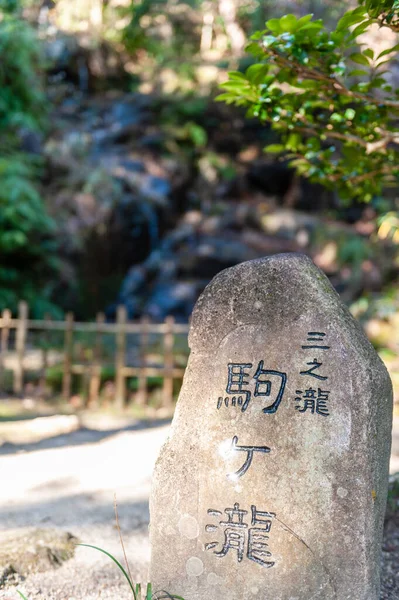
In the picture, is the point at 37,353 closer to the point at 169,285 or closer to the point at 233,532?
the point at 169,285

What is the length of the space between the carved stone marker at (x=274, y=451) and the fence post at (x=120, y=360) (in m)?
5.26

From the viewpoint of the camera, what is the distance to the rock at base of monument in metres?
2.63

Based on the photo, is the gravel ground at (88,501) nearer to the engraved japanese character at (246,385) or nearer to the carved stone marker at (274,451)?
the carved stone marker at (274,451)

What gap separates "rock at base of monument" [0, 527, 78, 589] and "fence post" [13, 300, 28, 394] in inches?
182

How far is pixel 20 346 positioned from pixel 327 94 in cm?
596

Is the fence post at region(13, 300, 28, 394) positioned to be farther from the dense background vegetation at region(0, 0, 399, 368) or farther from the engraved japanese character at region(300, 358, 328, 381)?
the engraved japanese character at region(300, 358, 328, 381)

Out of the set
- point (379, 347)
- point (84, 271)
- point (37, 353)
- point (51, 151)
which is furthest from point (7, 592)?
point (51, 151)

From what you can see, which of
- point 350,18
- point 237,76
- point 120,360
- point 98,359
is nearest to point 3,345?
point 98,359

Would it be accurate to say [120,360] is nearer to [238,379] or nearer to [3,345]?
[3,345]

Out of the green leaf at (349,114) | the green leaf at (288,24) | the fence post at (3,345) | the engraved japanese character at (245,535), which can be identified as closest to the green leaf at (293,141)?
the green leaf at (349,114)

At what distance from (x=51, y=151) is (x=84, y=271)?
10.0 feet

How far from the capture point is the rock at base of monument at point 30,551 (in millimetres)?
2635

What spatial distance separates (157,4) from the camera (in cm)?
1498

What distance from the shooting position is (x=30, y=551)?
9.29ft
